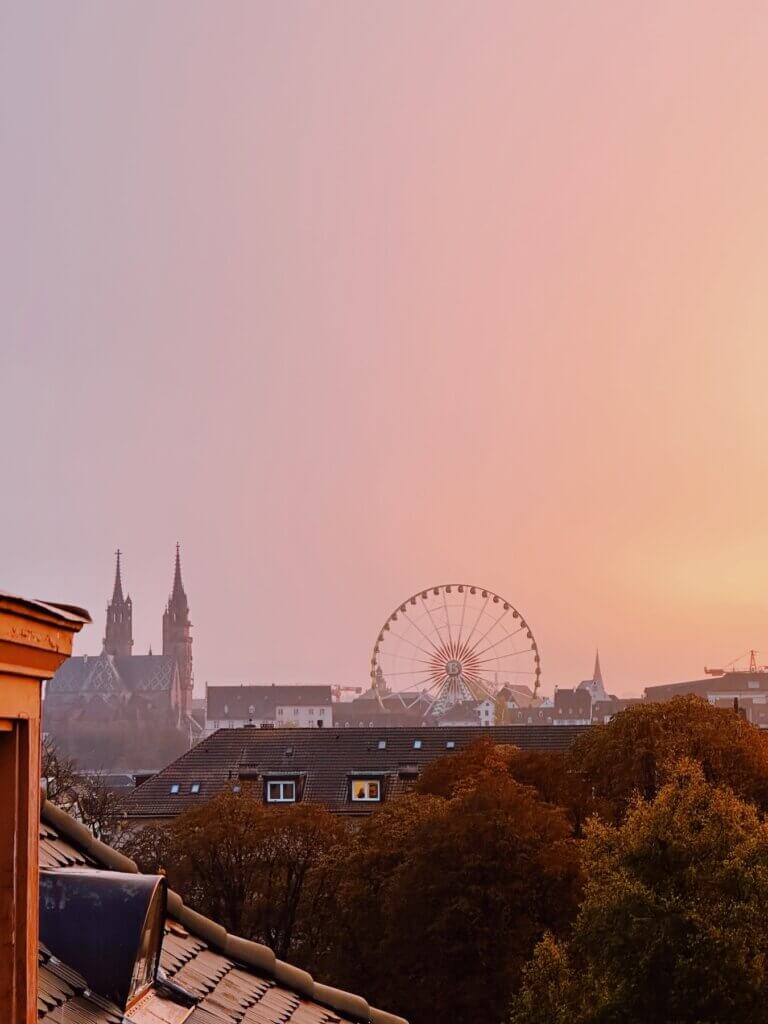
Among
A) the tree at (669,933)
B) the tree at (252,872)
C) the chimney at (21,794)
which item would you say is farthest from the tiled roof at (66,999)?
the tree at (252,872)

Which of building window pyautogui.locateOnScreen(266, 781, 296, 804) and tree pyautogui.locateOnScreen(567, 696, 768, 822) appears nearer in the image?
tree pyautogui.locateOnScreen(567, 696, 768, 822)

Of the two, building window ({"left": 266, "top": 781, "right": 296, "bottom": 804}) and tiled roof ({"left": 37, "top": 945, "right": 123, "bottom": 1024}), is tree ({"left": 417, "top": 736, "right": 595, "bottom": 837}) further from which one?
tiled roof ({"left": 37, "top": 945, "right": 123, "bottom": 1024})

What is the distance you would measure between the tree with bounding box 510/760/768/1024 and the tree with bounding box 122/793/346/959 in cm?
1714

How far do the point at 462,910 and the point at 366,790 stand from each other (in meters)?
35.2

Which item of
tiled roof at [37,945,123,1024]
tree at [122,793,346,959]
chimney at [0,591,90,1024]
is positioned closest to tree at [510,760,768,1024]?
tree at [122,793,346,959]

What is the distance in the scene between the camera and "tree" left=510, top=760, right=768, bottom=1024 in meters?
31.0

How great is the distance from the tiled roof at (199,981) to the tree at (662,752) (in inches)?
1798

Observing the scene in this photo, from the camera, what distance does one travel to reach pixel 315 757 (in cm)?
8306

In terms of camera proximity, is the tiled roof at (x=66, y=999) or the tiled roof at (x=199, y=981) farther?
the tiled roof at (x=199, y=981)

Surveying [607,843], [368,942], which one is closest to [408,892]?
[368,942]

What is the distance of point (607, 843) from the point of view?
36656 millimetres

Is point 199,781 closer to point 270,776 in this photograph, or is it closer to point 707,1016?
point 270,776

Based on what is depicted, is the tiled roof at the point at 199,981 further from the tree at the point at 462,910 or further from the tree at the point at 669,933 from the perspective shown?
the tree at the point at 462,910

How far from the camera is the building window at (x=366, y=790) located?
255ft
